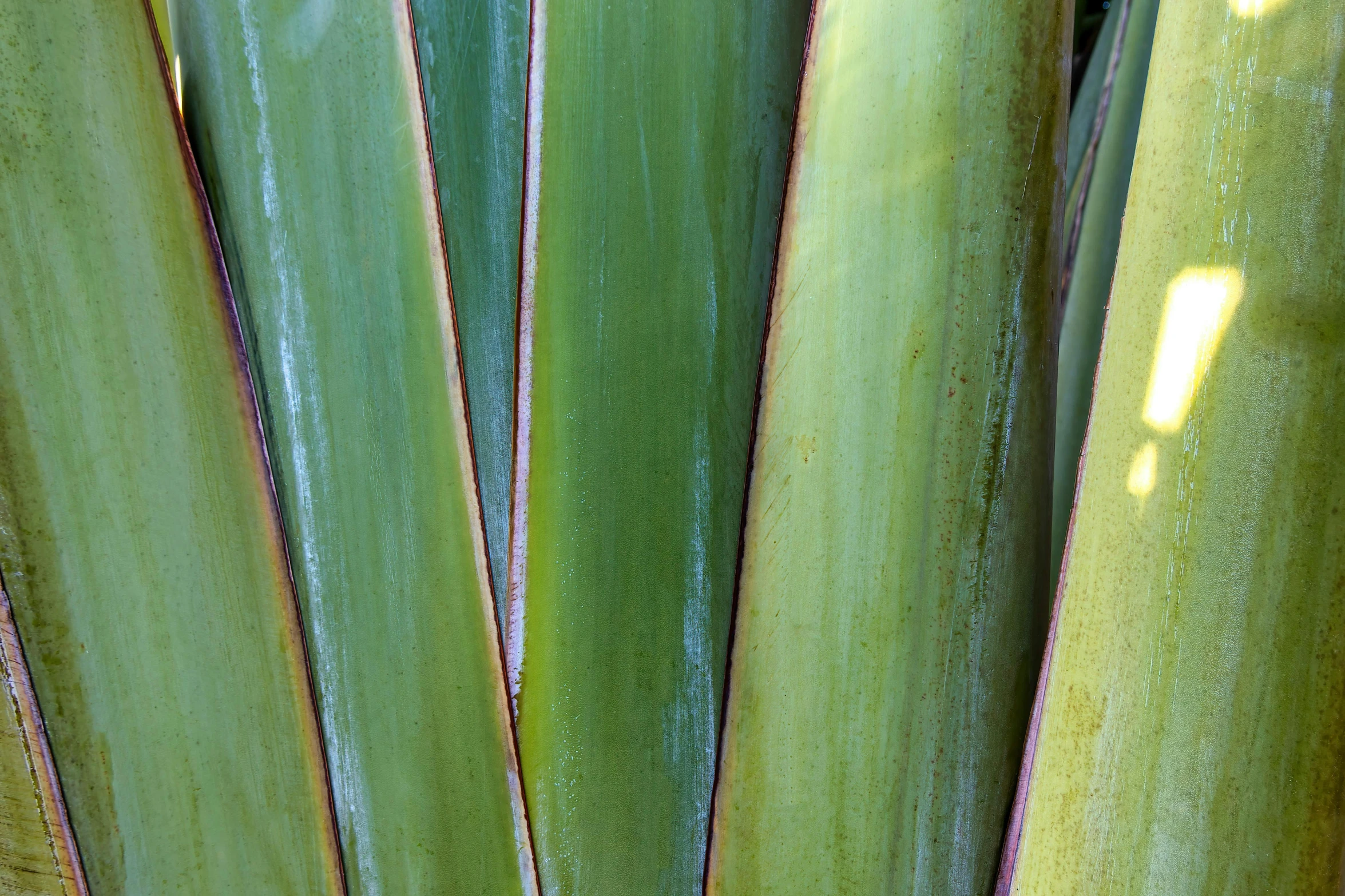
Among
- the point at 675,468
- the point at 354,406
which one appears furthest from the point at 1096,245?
the point at 354,406

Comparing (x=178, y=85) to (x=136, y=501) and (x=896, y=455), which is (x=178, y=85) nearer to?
(x=136, y=501)

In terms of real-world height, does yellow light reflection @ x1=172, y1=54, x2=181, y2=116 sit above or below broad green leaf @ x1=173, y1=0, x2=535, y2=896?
above

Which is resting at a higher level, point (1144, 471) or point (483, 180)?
point (483, 180)

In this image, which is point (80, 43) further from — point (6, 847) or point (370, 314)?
point (6, 847)

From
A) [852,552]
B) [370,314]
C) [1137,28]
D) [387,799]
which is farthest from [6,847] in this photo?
[1137,28]

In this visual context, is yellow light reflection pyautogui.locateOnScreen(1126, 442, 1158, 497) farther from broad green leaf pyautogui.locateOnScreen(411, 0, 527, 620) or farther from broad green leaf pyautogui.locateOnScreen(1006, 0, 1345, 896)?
broad green leaf pyautogui.locateOnScreen(411, 0, 527, 620)

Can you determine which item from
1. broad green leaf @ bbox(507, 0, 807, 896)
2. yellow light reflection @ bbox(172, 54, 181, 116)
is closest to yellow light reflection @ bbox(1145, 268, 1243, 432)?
broad green leaf @ bbox(507, 0, 807, 896)

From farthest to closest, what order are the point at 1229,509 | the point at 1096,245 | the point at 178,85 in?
the point at 1096,245 < the point at 178,85 < the point at 1229,509

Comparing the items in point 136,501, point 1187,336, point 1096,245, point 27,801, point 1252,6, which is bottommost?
point 27,801
